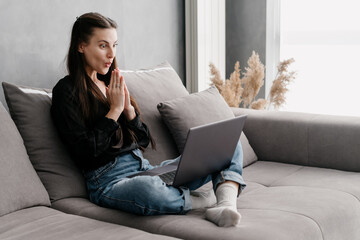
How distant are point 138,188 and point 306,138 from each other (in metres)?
1.20

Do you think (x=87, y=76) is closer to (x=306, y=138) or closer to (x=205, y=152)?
(x=205, y=152)

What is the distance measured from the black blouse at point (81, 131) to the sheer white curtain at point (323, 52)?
2.15 metres

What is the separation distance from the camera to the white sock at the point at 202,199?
194 centimetres

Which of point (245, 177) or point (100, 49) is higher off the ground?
point (100, 49)

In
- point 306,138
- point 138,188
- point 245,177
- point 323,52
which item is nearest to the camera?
point 138,188

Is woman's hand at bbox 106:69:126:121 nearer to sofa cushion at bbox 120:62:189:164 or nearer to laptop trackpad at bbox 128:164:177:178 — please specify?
laptop trackpad at bbox 128:164:177:178

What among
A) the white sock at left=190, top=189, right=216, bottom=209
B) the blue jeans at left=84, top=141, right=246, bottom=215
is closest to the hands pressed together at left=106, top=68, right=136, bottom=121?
the blue jeans at left=84, top=141, right=246, bottom=215

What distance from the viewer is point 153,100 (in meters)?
2.51

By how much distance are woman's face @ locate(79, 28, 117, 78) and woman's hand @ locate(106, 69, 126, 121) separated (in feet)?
0.35

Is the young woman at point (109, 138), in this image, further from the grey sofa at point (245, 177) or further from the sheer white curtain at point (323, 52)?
Answer: the sheer white curtain at point (323, 52)

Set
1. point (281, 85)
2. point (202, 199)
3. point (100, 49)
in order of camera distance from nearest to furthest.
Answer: point (202, 199) < point (100, 49) < point (281, 85)

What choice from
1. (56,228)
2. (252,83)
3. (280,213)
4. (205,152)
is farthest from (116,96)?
(252,83)

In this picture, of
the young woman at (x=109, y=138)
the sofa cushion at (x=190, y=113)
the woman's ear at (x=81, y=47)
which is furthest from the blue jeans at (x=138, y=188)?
the woman's ear at (x=81, y=47)

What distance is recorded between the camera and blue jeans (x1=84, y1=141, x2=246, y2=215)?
5.93ft
